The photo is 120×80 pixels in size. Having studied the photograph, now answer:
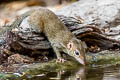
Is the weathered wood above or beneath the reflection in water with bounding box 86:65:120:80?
above

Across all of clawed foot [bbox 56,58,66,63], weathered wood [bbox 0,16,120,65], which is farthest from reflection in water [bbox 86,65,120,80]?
weathered wood [bbox 0,16,120,65]

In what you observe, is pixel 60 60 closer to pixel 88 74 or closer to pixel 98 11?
pixel 88 74

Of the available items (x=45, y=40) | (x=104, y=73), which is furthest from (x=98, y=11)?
(x=104, y=73)

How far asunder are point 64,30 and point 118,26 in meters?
1.70

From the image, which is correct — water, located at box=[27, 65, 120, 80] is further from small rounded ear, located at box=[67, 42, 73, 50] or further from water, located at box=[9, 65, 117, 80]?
small rounded ear, located at box=[67, 42, 73, 50]

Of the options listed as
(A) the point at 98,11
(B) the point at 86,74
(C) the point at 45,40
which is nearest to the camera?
(B) the point at 86,74

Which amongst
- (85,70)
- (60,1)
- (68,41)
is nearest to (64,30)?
(68,41)

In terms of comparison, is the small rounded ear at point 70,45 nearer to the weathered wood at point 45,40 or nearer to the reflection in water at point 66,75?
the weathered wood at point 45,40

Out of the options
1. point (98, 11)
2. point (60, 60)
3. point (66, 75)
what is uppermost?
point (98, 11)

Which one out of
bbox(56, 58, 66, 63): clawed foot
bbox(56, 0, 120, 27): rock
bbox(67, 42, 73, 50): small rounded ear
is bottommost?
bbox(56, 58, 66, 63): clawed foot

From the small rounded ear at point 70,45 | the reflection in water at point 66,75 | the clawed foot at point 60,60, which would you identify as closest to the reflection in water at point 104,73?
the reflection in water at point 66,75

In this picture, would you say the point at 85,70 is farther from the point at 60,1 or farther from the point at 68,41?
the point at 60,1

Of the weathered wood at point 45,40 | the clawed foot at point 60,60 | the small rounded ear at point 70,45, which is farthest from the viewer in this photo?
the small rounded ear at point 70,45

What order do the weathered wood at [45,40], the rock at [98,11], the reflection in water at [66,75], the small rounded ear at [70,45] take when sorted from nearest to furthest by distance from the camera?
the reflection in water at [66,75] < the weathered wood at [45,40] < the small rounded ear at [70,45] < the rock at [98,11]
